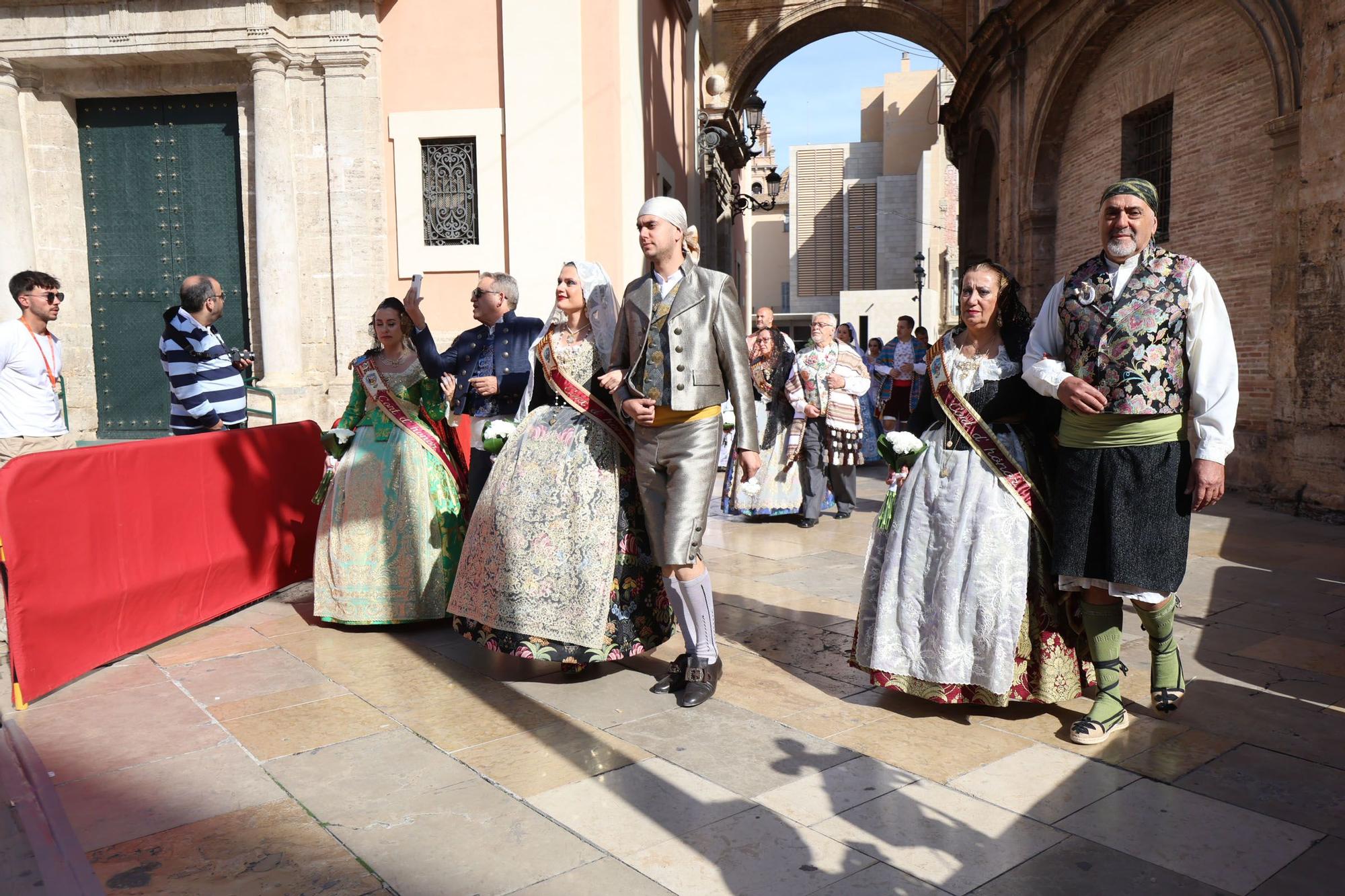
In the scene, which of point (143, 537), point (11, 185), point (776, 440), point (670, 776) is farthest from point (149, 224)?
point (670, 776)

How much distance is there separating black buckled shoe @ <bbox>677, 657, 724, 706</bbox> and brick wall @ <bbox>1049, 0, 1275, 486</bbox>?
7.22 metres

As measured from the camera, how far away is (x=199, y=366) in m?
5.53

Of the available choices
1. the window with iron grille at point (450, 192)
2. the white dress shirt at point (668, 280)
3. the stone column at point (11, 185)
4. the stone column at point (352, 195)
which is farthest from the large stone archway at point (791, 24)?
the white dress shirt at point (668, 280)

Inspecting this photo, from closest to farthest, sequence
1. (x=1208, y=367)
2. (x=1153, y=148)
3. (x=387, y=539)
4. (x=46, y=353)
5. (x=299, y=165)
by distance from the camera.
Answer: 1. (x=1208, y=367)
2. (x=387, y=539)
3. (x=46, y=353)
4. (x=299, y=165)
5. (x=1153, y=148)

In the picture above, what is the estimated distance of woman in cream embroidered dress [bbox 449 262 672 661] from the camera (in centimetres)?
392

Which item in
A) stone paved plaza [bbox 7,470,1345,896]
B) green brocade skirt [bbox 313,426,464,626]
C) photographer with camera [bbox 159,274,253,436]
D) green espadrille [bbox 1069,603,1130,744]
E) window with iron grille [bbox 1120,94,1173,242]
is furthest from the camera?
window with iron grille [bbox 1120,94,1173,242]

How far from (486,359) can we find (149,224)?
7.41 metres

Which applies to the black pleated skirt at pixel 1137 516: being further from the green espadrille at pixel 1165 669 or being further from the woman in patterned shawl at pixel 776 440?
the woman in patterned shawl at pixel 776 440

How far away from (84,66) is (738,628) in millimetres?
9472

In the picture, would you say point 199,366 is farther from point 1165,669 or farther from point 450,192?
point 450,192

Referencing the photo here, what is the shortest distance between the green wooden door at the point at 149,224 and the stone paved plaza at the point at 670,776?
7.05m

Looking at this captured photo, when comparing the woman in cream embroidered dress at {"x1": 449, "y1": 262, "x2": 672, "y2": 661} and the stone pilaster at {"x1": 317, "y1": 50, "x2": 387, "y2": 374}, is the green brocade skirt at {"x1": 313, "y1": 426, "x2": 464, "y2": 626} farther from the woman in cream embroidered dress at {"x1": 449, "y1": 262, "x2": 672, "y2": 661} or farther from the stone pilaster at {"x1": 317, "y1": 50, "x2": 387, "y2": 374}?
the stone pilaster at {"x1": 317, "y1": 50, "x2": 387, "y2": 374}

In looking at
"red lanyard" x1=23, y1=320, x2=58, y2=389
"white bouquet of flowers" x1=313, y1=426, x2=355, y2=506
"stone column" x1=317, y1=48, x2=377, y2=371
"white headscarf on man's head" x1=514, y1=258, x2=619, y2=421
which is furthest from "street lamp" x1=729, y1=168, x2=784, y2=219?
"white headscarf on man's head" x1=514, y1=258, x2=619, y2=421

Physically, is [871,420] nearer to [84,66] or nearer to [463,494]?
[463,494]
